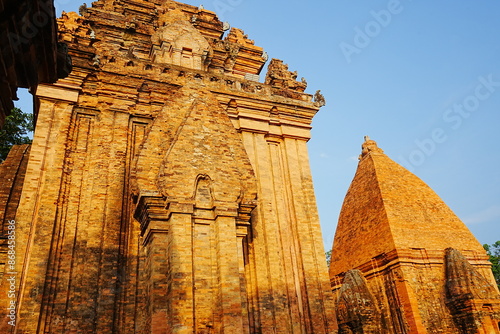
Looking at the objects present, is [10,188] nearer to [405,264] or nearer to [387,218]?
[405,264]

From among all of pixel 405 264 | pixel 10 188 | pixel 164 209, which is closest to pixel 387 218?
pixel 405 264

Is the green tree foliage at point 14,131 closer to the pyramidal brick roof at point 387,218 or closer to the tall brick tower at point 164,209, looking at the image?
the tall brick tower at point 164,209

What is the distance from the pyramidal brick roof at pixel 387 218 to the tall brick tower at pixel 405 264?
6 cm

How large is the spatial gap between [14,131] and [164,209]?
14.6 metres

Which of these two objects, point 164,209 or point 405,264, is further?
point 405,264

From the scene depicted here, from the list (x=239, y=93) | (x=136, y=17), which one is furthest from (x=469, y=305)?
(x=136, y=17)

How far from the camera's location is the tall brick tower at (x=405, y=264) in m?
16.5

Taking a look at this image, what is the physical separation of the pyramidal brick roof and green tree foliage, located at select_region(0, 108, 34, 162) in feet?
55.8

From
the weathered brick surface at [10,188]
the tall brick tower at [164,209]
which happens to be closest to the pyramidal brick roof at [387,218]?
the tall brick tower at [164,209]

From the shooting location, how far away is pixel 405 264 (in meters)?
17.5

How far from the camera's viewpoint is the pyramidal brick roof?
752 inches

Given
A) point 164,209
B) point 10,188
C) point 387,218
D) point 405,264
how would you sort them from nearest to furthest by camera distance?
point 164,209 < point 10,188 < point 405,264 < point 387,218

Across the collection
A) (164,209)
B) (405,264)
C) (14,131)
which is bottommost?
(164,209)

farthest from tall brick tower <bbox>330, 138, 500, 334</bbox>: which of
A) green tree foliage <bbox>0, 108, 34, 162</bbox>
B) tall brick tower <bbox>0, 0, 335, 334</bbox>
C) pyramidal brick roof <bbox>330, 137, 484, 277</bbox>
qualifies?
green tree foliage <bbox>0, 108, 34, 162</bbox>
